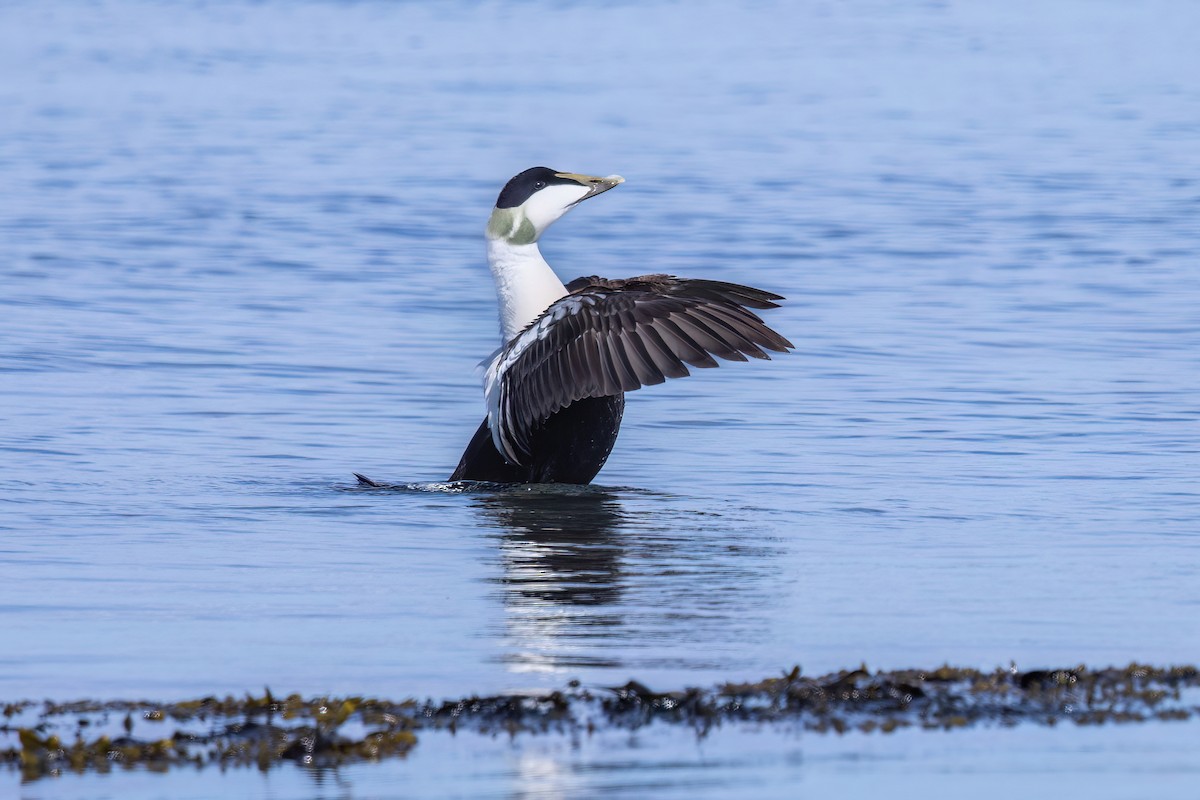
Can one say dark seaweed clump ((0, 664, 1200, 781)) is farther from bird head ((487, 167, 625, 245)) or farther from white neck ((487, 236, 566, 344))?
bird head ((487, 167, 625, 245))

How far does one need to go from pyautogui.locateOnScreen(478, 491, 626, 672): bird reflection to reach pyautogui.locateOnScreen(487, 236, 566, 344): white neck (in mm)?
830

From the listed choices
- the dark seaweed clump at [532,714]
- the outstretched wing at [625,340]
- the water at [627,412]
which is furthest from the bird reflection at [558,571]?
the dark seaweed clump at [532,714]

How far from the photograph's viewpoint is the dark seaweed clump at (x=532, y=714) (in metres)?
5.58

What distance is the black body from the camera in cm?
1005

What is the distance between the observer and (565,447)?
10148mm

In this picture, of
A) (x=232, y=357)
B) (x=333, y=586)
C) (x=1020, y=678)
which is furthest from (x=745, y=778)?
(x=232, y=357)

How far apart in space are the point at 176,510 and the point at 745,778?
482 centimetres

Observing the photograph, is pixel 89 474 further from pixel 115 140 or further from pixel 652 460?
pixel 115 140

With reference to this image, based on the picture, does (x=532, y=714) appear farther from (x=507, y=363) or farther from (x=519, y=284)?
(x=519, y=284)

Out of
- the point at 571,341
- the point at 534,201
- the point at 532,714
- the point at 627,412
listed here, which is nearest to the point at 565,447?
the point at 571,341

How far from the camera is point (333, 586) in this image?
26.0 feet

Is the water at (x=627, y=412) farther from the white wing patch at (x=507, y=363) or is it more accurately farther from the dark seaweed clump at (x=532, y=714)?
the white wing patch at (x=507, y=363)

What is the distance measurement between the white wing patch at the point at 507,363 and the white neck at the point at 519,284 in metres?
0.22

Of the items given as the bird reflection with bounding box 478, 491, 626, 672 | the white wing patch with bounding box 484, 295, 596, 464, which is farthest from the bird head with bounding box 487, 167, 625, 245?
the bird reflection with bounding box 478, 491, 626, 672
